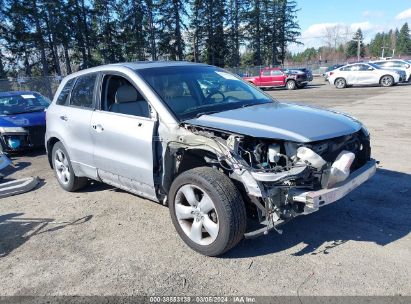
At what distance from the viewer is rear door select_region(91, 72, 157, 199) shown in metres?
4.40

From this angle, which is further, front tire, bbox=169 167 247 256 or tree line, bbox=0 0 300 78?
tree line, bbox=0 0 300 78

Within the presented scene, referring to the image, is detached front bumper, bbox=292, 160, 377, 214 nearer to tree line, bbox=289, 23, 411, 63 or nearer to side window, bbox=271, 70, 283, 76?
side window, bbox=271, 70, 283, 76

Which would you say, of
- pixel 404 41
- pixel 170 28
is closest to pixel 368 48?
pixel 404 41

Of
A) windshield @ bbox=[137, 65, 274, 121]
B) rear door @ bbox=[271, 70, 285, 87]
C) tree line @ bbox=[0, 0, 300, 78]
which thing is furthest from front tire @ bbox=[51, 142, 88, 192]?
tree line @ bbox=[0, 0, 300, 78]

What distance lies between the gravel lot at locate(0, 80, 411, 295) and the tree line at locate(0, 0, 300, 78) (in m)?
38.6

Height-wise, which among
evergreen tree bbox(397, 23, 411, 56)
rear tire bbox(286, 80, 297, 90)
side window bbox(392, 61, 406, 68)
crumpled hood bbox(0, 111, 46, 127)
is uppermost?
evergreen tree bbox(397, 23, 411, 56)

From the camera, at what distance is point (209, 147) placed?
3.75 metres

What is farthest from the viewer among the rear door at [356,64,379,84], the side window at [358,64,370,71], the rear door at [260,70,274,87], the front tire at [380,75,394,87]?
the rear door at [260,70,274,87]

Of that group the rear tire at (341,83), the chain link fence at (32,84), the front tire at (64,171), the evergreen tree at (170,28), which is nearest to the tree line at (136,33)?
the evergreen tree at (170,28)

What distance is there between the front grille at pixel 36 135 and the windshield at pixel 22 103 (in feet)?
2.82

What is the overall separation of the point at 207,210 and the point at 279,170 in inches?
31.8

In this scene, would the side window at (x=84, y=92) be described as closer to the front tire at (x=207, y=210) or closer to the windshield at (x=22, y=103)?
the front tire at (x=207, y=210)

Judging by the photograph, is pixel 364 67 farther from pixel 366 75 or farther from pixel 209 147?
pixel 209 147

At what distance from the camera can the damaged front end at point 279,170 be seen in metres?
3.44
